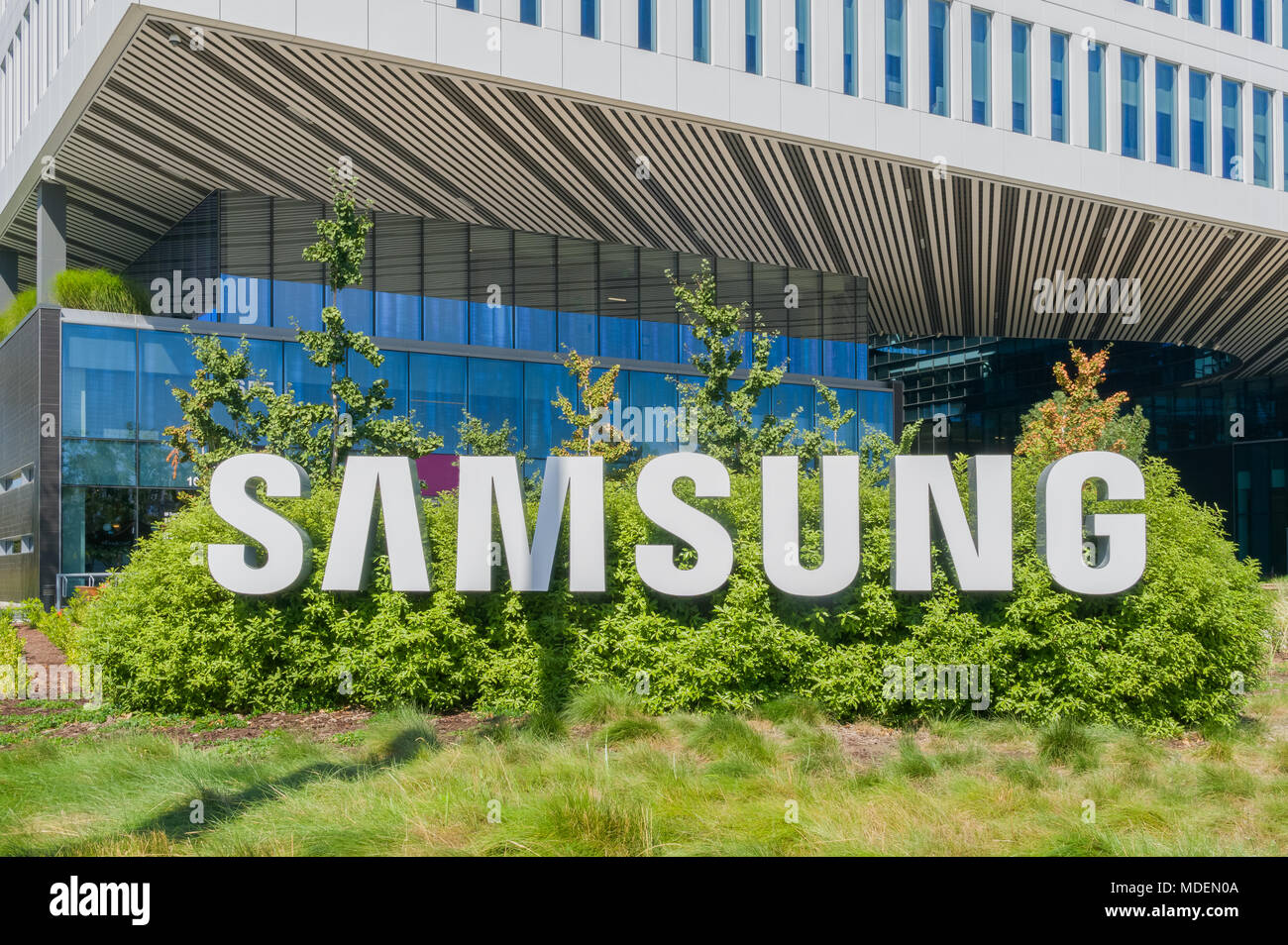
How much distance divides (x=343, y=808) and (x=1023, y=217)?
85.2 feet

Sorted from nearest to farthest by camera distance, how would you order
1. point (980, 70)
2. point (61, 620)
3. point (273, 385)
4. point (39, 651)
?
1. point (39, 651)
2. point (61, 620)
3. point (980, 70)
4. point (273, 385)

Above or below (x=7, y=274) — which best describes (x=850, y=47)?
above

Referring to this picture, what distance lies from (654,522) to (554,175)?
17317 mm

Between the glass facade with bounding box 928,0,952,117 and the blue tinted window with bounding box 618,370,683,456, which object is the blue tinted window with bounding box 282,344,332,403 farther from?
the glass facade with bounding box 928,0,952,117

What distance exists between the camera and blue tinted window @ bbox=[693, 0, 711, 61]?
23.8 m

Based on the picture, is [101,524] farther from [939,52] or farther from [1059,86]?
[1059,86]

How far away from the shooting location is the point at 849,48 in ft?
83.1

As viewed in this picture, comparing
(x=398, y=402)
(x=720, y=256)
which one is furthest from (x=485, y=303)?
(x=720, y=256)

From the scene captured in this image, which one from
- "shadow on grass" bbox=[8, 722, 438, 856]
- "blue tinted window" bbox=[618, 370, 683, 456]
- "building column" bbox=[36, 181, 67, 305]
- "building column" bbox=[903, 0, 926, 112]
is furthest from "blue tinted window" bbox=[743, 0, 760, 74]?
"shadow on grass" bbox=[8, 722, 438, 856]

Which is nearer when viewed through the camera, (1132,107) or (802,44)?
(802,44)

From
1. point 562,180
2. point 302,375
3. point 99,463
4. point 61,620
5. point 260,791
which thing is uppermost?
point 562,180

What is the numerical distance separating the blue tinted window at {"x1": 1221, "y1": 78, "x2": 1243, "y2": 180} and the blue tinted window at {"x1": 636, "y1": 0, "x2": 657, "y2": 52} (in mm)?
16797

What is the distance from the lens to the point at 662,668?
34.0ft

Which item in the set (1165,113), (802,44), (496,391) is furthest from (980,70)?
(496,391)
